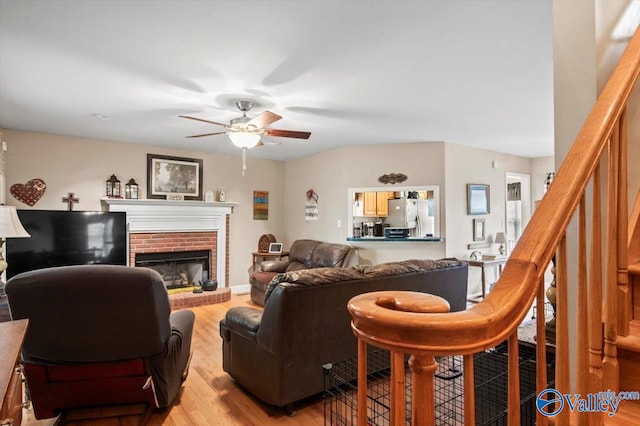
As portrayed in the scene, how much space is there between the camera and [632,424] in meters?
0.91

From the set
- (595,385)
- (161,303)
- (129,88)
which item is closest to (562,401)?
(595,385)

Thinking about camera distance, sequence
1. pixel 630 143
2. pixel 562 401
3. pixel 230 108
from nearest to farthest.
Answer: pixel 562 401, pixel 630 143, pixel 230 108

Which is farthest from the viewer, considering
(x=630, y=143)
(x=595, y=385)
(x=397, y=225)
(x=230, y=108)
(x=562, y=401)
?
(x=397, y=225)

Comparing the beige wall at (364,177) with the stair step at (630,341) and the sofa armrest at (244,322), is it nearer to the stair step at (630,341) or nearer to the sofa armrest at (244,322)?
the sofa armrest at (244,322)

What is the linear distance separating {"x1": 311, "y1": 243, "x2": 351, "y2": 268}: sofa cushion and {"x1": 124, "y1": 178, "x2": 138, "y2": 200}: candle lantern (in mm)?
2905

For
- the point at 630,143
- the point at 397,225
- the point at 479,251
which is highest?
the point at 630,143

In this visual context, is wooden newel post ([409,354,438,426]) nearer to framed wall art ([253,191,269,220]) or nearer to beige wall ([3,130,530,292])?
beige wall ([3,130,530,292])

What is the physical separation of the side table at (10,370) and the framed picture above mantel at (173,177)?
13.6 ft

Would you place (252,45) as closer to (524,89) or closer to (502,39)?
(502,39)

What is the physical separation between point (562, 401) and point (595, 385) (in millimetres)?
188

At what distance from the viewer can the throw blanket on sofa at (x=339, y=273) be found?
242 centimetres

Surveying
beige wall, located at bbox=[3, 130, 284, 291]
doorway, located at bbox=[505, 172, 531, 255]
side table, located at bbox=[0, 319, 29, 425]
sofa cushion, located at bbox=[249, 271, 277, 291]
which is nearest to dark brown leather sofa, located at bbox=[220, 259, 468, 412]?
side table, located at bbox=[0, 319, 29, 425]

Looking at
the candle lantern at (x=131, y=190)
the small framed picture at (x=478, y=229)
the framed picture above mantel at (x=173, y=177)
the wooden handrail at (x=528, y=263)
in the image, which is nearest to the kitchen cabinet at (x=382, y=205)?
the small framed picture at (x=478, y=229)

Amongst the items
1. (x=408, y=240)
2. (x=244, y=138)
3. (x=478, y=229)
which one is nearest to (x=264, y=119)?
(x=244, y=138)
